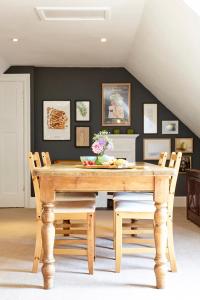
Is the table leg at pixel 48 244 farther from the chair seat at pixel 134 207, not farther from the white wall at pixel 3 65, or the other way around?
the white wall at pixel 3 65

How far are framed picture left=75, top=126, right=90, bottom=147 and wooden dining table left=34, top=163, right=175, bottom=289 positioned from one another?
430cm

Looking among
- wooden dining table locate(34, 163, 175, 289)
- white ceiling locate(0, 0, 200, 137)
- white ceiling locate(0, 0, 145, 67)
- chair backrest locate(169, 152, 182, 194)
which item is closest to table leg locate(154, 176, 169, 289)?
wooden dining table locate(34, 163, 175, 289)

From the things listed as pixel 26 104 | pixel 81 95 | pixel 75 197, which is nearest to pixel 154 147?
pixel 81 95

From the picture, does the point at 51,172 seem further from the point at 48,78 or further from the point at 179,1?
the point at 48,78

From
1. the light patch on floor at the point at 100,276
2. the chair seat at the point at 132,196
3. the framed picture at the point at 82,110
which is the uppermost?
the framed picture at the point at 82,110

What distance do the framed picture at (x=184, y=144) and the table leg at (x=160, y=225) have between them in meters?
4.42

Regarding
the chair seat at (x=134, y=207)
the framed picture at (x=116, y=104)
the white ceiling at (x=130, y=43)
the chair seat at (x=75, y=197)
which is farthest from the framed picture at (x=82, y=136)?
the chair seat at (x=134, y=207)

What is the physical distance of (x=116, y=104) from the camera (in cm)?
759

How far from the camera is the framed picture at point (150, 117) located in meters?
7.59

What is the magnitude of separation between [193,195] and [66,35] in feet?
9.19

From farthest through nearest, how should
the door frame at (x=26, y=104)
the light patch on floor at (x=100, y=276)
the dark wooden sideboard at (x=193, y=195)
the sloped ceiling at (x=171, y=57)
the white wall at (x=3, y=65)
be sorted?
the door frame at (x=26, y=104) < the white wall at (x=3, y=65) < the dark wooden sideboard at (x=193, y=195) < the sloped ceiling at (x=171, y=57) < the light patch on floor at (x=100, y=276)

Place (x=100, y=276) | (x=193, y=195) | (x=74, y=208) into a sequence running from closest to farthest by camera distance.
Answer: (x=100, y=276) < (x=74, y=208) < (x=193, y=195)

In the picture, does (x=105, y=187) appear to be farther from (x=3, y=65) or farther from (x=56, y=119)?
(x=3, y=65)

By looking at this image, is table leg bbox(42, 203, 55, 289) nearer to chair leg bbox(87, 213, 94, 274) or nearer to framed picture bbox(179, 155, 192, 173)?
chair leg bbox(87, 213, 94, 274)
